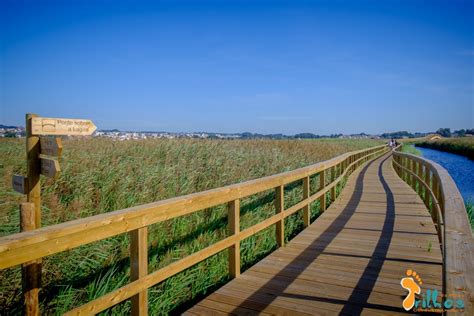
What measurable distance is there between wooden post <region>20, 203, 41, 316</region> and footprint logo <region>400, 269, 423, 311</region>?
120 inches

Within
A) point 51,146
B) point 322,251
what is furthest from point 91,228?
point 322,251

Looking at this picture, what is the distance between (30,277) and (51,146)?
3.38 ft

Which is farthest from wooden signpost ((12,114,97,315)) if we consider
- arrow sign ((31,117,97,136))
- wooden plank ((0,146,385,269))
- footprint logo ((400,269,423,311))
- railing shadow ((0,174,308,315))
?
footprint logo ((400,269,423,311))

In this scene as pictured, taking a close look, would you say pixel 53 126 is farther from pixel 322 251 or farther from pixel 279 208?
pixel 322 251

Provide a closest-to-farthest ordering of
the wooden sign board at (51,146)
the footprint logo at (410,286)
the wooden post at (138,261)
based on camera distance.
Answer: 1. the wooden post at (138,261)
2. the wooden sign board at (51,146)
3. the footprint logo at (410,286)

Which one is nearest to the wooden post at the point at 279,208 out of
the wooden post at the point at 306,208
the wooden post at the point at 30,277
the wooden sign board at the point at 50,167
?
the wooden post at the point at 306,208

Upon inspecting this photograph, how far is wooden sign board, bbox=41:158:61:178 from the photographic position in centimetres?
276

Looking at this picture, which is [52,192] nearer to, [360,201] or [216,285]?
[216,285]

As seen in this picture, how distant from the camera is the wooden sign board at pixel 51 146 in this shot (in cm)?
286

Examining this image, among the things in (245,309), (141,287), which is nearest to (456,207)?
(245,309)

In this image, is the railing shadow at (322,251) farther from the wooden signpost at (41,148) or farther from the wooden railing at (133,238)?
the wooden signpost at (41,148)

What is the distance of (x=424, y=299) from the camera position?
342 centimetres

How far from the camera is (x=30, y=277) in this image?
2.49 m

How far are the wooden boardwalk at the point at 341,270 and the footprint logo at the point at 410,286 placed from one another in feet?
0.19
